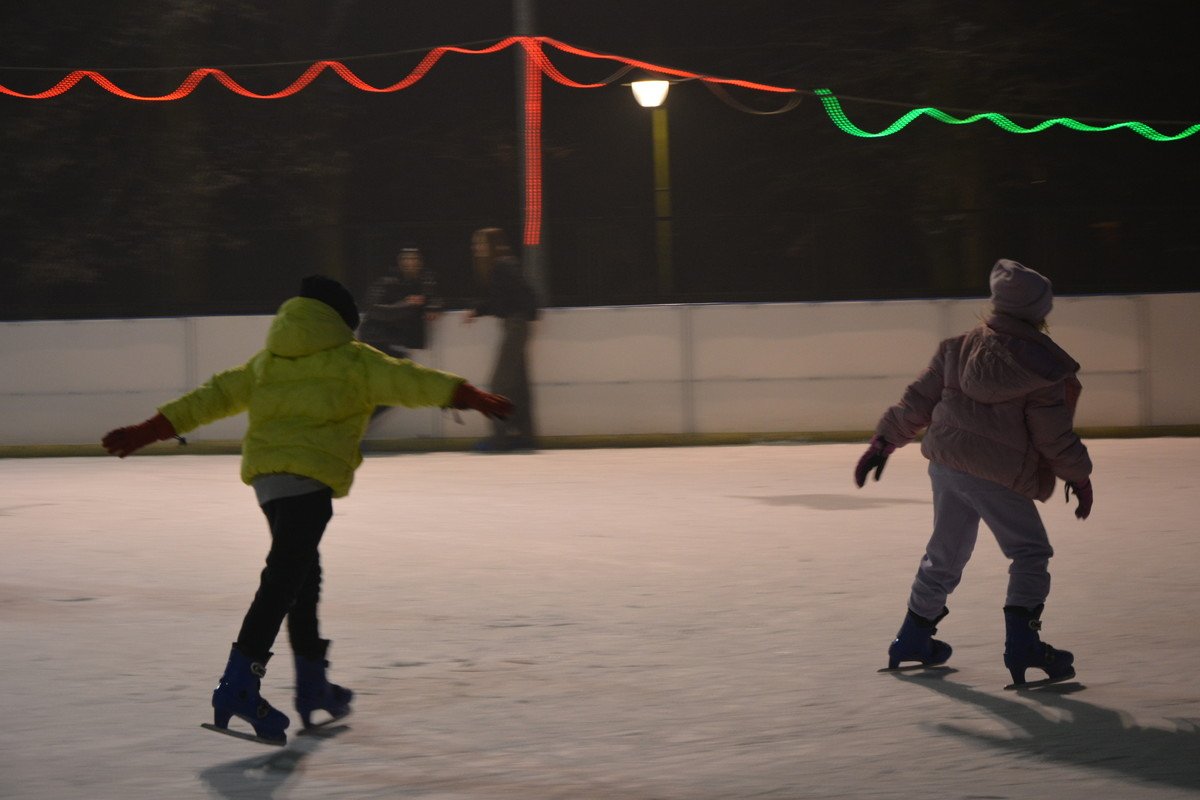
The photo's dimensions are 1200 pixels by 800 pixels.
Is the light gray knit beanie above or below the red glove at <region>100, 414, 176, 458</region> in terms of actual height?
above

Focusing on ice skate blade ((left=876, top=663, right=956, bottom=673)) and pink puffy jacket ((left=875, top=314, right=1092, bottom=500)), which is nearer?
pink puffy jacket ((left=875, top=314, right=1092, bottom=500))

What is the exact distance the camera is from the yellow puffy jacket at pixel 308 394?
557 centimetres

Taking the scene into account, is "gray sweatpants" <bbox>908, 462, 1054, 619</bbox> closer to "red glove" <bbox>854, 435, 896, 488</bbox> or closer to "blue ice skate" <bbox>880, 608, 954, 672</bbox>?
"blue ice skate" <bbox>880, 608, 954, 672</bbox>

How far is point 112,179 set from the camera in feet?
66.7

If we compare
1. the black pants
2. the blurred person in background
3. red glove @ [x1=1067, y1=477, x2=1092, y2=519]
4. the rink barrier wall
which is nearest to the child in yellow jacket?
the black pants

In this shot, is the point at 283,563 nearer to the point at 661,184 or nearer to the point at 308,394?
the point at 308,394

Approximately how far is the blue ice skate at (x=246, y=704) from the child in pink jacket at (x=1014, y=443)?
2.39 m

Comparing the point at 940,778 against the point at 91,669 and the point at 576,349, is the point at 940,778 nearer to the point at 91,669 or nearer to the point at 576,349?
the point at 91,669

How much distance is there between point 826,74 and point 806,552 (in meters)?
12.8

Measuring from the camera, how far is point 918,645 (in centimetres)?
637

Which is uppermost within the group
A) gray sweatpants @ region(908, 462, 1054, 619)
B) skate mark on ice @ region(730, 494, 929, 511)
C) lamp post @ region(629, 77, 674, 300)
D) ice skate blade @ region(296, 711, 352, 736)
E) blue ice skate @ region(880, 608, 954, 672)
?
lamp post @ region(629, 77, 674, 300)

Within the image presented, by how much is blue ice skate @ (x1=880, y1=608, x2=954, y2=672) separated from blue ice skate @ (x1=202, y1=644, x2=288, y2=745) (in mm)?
2181

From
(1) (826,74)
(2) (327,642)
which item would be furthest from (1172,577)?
(1) (826,74)

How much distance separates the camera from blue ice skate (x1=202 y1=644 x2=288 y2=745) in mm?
5379
